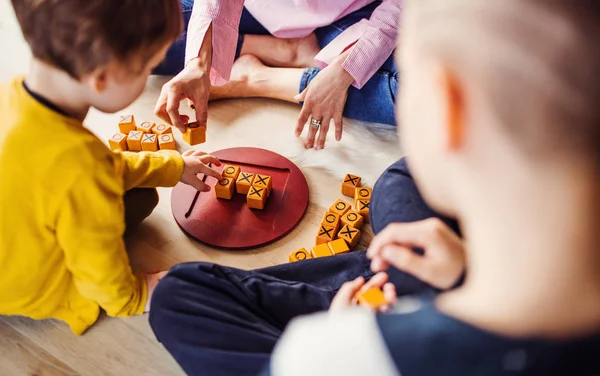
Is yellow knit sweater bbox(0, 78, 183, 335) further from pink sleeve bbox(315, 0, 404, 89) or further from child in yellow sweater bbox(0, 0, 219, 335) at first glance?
pink sleeve bbox(315, 0, 404, 89)

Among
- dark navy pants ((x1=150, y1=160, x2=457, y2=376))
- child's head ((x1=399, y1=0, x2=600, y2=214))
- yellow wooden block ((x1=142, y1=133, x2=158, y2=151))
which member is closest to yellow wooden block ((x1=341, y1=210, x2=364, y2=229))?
dark navy pants ((x1=150, y1=160, x2=457, y2=376))

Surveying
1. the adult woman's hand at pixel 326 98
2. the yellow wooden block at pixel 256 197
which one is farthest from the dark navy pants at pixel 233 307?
the adult woman's hand at pixel 326 98

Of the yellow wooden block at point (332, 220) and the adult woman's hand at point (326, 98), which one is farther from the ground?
the adult woman's hand at point (326, 98)

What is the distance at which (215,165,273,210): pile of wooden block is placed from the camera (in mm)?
1097

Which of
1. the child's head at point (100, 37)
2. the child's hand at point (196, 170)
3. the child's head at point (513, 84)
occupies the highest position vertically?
the child's head at point (513, 84)

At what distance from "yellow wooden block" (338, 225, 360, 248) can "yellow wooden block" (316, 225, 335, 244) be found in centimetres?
2

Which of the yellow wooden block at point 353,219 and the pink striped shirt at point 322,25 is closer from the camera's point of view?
the yellow wooden block at point 353,219

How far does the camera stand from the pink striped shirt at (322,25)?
120cm

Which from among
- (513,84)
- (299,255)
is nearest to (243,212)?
(299,255)

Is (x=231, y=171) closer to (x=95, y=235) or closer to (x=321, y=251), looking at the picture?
(x=321, y=251)

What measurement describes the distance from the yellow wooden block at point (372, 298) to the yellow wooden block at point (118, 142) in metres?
0.81

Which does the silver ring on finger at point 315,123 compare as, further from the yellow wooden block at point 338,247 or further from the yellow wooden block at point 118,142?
the yellow wooden block at point 118,142

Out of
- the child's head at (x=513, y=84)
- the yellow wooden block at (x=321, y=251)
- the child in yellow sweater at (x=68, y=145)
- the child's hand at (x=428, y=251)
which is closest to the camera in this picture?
the child's head at (x=513, y=84)

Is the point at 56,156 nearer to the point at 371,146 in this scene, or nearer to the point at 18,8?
the point at 18,8
